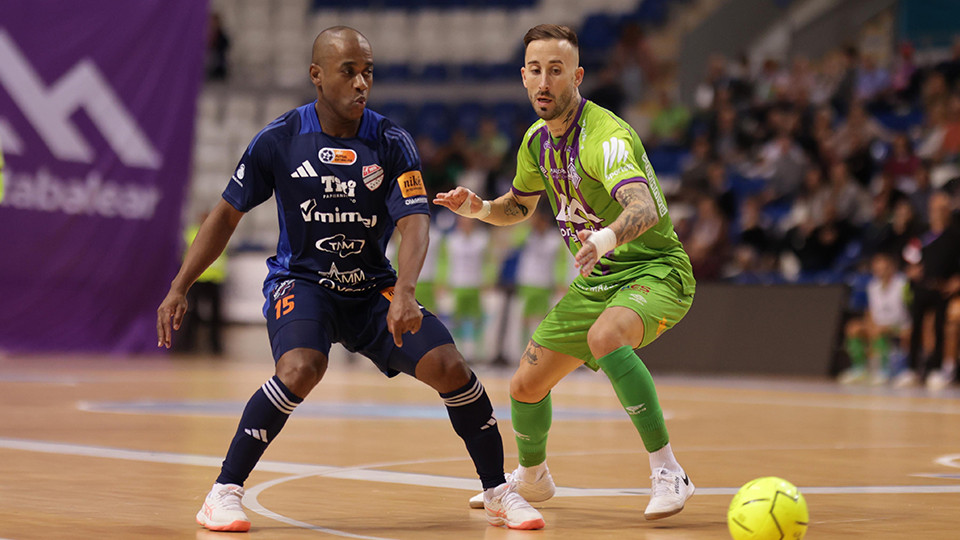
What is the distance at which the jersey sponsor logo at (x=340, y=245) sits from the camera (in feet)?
17.4

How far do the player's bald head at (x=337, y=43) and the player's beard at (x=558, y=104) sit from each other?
2.99 feet

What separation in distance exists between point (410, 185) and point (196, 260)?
93cm

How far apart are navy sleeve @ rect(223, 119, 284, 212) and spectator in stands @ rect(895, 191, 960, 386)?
11.3 m

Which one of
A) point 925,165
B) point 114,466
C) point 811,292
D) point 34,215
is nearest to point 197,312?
point 34,215

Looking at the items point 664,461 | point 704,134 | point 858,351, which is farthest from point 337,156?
point 704,134

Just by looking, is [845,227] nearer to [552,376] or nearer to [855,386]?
[855,386]

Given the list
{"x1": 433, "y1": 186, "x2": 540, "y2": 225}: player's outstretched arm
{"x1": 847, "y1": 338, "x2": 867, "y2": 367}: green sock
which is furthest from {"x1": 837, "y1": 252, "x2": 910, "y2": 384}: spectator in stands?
{"x1": 433, "y1": 186, "x2": 540, "y2": 225}: player's outstretched arm

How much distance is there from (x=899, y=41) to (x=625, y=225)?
18402mm

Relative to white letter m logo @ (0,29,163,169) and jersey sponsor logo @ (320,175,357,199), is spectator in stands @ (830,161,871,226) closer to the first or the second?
white letter m logo @ (0,29,163,169)

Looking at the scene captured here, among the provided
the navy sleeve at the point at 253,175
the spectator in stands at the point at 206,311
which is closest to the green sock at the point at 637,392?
the navy sleeve at the point at 253,175

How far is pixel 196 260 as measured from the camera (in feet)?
17.1

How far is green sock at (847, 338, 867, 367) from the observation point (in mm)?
16078

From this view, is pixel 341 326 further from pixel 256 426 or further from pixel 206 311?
pixel 206 311

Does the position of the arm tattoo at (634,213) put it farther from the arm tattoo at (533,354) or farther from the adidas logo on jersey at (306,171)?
the adidas logo on jersey at (306,171)
